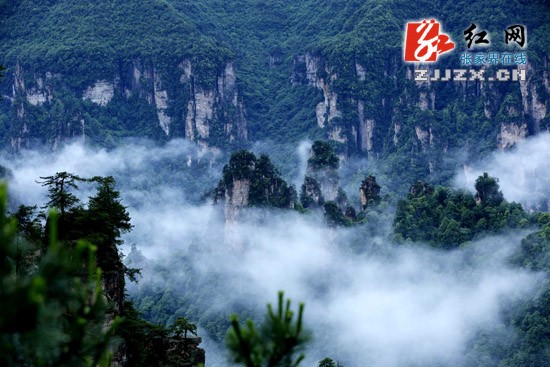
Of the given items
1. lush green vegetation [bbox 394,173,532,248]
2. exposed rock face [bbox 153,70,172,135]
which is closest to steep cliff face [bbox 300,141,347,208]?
lush green vegetation [bbox 394,173,532,248]

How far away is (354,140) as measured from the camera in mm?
134875

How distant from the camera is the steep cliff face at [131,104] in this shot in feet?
462

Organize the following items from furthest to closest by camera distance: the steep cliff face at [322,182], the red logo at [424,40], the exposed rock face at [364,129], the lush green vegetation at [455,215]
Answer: the exposed rock face at [364,129], the red logo at [424,40], the steep cliff face at [322,182], the lush green vegetation at [455,215]

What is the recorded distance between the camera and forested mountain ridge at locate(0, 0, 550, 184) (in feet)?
401

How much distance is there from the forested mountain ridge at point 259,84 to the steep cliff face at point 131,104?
22 centimetres

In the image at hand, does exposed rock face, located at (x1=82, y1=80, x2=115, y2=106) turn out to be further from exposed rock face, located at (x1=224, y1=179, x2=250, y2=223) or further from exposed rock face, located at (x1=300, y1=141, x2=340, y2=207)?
exposed rock face, located at (x1=224, y1=179, x2=250, y2=223)

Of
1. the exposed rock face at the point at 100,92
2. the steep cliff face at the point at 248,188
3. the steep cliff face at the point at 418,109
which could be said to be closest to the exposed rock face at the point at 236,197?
the steep cliff face at the point at 248,188

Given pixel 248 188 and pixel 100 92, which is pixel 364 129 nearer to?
pixel 100 92

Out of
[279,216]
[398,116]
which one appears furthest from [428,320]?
[398,116]

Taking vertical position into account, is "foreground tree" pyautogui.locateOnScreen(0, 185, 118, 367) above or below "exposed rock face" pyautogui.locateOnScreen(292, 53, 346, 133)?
below

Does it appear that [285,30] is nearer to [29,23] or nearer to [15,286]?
[29,23]

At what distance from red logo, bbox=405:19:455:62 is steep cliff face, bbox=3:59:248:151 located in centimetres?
5798

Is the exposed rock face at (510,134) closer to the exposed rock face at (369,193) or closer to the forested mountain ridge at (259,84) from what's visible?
the forested mountain ridge at (259,84)

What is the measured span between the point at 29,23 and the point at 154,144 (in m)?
35.3
